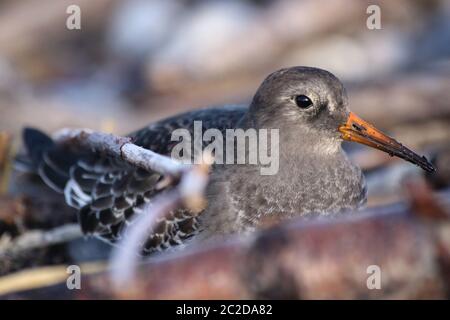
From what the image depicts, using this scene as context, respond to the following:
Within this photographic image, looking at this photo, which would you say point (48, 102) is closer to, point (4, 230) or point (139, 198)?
point (4, 230)

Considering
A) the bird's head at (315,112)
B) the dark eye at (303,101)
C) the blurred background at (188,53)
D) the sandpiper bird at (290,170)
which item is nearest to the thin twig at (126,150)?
the sandpiper bird at (290,170)

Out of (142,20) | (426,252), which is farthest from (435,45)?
(426,252)

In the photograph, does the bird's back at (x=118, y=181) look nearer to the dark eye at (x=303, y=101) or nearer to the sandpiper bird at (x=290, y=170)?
the sandpiper bird at (x=290, y=170)

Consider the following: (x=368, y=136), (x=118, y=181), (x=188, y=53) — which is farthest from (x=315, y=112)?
(x=188, y=53)

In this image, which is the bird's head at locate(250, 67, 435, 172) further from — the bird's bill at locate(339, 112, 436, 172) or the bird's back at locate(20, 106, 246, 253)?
the bird's back at locate(20, 106, 246, 253)

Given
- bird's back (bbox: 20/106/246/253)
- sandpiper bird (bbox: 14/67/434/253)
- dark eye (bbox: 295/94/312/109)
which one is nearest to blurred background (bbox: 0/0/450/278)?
bird's back (bbox: 20/106/246/253)
